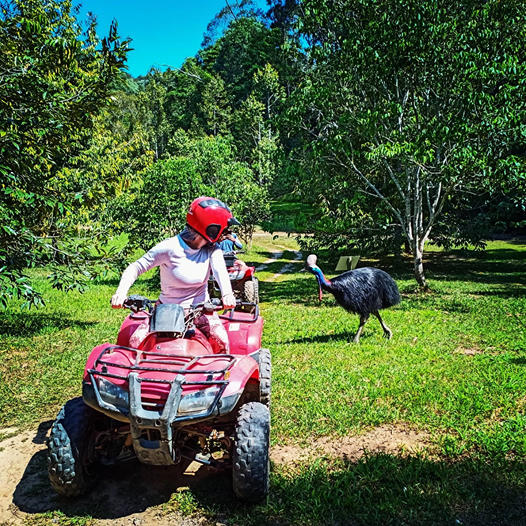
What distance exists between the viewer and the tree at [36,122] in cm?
670

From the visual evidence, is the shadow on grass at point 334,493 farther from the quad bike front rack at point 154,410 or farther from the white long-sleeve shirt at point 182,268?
the white long-sleeve shirt at point 182,268

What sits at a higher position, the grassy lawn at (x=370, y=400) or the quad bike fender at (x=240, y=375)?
the quad bike fender at (x=240, y=375)

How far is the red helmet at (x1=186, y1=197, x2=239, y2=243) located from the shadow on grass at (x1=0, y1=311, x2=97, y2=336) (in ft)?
19.3

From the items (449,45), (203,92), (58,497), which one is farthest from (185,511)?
(203,92)

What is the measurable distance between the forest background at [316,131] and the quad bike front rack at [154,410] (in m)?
3.87

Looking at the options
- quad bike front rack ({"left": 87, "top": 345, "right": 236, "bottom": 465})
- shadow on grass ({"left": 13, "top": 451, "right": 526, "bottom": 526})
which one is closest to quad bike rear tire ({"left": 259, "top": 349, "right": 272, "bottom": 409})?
shadow on grass ({"left": 13, "top": 451, "right": 526, "bottom": 526})

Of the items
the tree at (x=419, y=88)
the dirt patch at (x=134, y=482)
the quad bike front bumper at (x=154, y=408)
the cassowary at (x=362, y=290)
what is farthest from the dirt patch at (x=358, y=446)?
the tree at (x=419, y=88)

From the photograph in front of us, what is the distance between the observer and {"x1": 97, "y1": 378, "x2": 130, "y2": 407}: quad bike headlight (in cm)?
337

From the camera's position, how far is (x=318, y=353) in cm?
739

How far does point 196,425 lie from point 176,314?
849 millimetres

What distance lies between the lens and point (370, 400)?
5578 mm

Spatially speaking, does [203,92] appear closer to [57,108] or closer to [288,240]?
[288,240]

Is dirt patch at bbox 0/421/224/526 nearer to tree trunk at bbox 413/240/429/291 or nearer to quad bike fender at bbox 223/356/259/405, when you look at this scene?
quad bike fender at bbox 223/356/259/405

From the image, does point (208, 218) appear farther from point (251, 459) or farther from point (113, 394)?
point (251, 459)
